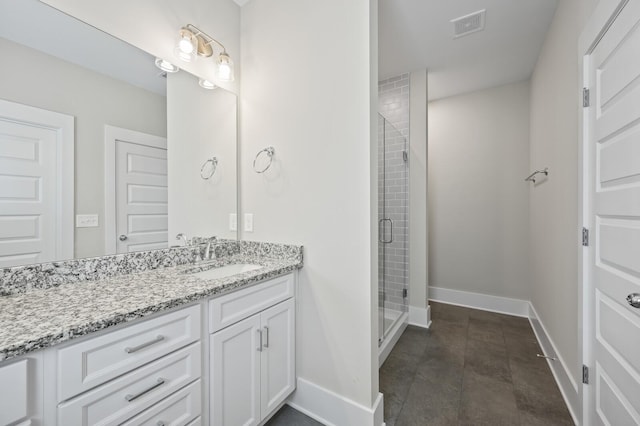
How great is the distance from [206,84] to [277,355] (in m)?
1.81

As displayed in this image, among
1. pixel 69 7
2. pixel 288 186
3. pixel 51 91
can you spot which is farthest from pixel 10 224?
pixel 288 186

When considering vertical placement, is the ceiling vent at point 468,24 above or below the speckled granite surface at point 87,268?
above

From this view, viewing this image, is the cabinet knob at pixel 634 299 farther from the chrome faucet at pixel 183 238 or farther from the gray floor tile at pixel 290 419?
the chrome faucet at pixel 183 238

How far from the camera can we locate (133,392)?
91 centimetres

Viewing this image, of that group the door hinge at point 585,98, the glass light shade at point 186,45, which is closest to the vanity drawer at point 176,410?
the glass light shade at point 186,45

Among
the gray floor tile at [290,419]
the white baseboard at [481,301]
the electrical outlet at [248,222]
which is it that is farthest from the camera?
the white baseboard at [481,301]

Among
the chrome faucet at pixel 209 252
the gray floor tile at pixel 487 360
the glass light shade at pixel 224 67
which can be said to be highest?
the glass light shade at pixel 224 67

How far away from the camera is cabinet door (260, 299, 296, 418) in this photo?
143 cm

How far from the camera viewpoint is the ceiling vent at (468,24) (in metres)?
2.03

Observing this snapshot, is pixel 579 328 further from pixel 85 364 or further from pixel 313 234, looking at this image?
pixel 85 364

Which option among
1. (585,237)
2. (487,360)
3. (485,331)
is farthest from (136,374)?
(485,331)

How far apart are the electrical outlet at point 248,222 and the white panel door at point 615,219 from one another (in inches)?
77.3

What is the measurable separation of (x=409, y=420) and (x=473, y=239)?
248 cm

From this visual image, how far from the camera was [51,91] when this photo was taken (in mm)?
1147
